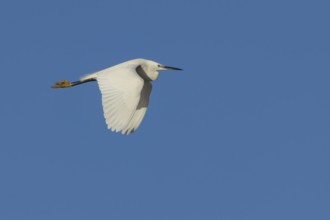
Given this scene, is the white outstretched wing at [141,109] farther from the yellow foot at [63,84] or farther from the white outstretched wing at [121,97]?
the yellow foot at [63,84]

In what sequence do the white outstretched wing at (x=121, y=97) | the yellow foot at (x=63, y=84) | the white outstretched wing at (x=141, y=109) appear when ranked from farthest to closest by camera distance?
the yellow foot at (x=63, y=84)
the white outstretched wing at (x=141, y=109)
the white outstretched wing at (x=121, y=97)

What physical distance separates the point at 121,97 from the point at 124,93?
163 mm

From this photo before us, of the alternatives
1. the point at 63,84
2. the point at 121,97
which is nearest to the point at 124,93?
the point at 121,97

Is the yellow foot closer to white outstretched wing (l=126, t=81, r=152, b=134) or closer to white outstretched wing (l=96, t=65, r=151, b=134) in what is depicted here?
white outstretched wing (l=126, t=81, r=152, b=134)

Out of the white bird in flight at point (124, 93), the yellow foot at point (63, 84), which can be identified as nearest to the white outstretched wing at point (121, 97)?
the white bird in flight at point (124, 93)

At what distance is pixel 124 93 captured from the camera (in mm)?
20734

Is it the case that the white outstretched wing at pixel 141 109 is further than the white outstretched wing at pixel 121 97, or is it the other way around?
the white outstretched wing at pixel 141 109

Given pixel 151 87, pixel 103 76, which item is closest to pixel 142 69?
pixel 151 87

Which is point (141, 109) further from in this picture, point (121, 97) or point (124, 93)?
point (121, 97)

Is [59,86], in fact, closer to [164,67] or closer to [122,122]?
[164,67]

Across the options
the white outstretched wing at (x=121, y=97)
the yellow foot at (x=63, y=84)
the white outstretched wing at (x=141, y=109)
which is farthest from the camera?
the yellow foot at (x=63, y=84)

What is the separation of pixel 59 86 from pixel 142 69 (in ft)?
10.3

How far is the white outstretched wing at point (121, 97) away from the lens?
20.2 meters

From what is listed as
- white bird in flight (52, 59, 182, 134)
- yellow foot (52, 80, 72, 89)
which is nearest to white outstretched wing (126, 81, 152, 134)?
white bird in flight (52, 59, 182, 134)
